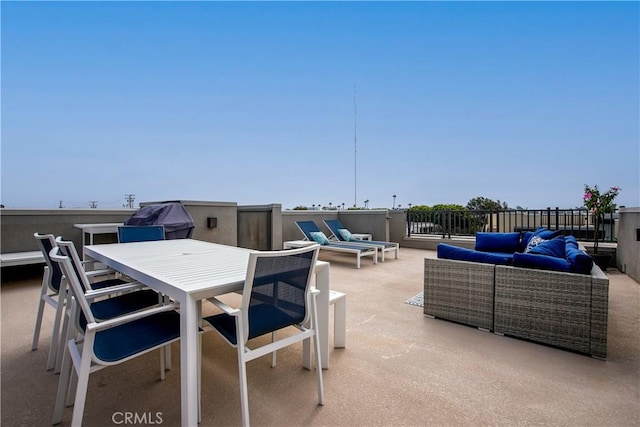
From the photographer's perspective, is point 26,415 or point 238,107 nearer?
point 26,415

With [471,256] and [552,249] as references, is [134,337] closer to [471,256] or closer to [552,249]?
[471,256]

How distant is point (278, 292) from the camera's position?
5.03ft

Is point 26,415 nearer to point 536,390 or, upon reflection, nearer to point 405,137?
point 536,390

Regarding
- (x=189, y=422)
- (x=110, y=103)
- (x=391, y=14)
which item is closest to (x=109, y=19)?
(x=110, y=103)

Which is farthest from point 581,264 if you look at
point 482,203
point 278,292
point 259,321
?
point 482,203

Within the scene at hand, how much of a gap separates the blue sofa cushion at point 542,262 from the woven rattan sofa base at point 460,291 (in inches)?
8.5

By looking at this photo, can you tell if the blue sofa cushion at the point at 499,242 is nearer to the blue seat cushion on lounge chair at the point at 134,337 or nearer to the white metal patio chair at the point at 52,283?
the blue seat cushion on lounge chair at the point at 134,337

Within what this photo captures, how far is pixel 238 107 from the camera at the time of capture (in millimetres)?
11859

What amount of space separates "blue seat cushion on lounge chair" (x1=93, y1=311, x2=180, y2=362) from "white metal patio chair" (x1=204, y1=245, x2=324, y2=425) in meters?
0.23

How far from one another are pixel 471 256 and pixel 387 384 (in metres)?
1.62

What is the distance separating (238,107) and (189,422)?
12218 millimetres

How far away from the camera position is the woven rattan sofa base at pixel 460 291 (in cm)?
266

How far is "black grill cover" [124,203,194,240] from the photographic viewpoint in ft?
15.3

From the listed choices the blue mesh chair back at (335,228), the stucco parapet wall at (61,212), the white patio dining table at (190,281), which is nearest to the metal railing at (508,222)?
the blue mesh chair back at (335,228)
